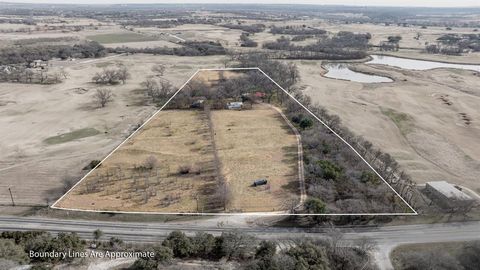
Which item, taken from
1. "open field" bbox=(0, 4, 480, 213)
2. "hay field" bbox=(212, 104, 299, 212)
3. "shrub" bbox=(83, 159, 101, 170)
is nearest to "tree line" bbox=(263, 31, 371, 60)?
"open field" bbox=(0, 4, 480, 213)

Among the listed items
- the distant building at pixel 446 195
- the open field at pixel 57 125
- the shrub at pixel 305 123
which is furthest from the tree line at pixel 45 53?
the distant building at pixel 446 195

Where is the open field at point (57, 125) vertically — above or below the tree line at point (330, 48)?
below

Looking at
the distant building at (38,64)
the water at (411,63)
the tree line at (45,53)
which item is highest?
the tree line at (45,53)

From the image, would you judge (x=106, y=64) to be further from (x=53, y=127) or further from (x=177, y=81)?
(x=53, y=127)

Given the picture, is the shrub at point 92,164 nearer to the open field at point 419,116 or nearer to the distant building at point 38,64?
the open field at point 419,116

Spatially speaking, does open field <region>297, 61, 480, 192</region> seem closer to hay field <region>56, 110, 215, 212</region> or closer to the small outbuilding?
the small outbuilding

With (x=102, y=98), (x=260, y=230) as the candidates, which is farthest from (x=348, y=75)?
(x=260, y=230)

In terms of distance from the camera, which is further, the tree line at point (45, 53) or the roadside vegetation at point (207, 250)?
the tree line at point (45, 53)
